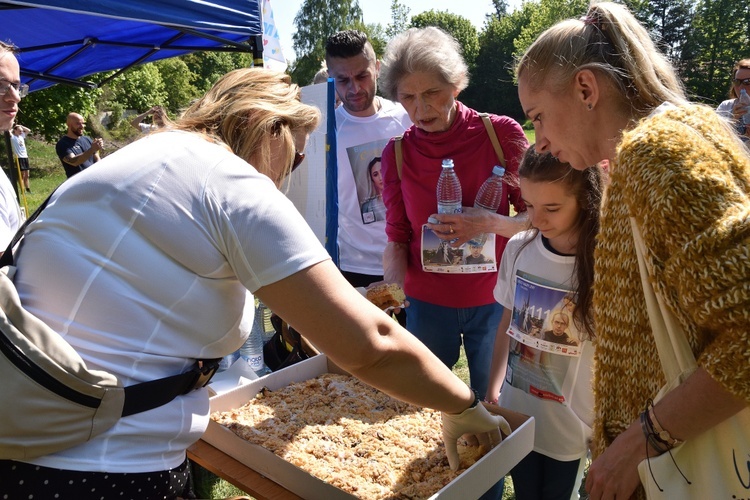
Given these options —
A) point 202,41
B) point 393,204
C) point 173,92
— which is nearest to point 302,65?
point 173,92

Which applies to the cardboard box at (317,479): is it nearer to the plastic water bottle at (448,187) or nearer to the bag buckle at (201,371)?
the bag buckle at (201,371)

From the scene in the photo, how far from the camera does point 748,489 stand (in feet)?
3.24

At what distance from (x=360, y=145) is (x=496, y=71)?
49.4 metres

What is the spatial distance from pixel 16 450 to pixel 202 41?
Result: 5.92 m

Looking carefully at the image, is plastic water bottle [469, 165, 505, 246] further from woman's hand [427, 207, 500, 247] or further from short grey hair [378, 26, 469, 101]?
short grey hair [378, 26, 469, 101]

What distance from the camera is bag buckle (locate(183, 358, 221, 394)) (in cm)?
115

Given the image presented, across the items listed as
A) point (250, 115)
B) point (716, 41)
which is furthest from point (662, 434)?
point (716, 41)

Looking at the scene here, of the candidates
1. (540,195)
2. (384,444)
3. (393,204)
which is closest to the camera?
(384,444)

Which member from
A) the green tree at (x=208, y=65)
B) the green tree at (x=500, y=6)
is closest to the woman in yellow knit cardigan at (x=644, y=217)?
the green tree at (x=208, y=65)

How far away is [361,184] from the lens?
10.8 feet

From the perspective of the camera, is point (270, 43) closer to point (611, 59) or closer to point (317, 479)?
point (611, 59)

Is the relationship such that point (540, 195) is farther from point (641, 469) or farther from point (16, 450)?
point (16, 450)

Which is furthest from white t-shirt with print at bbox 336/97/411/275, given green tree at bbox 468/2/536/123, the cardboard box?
green tree at bbox 468/2/536/123

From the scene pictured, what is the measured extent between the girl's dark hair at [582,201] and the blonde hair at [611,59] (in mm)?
491
